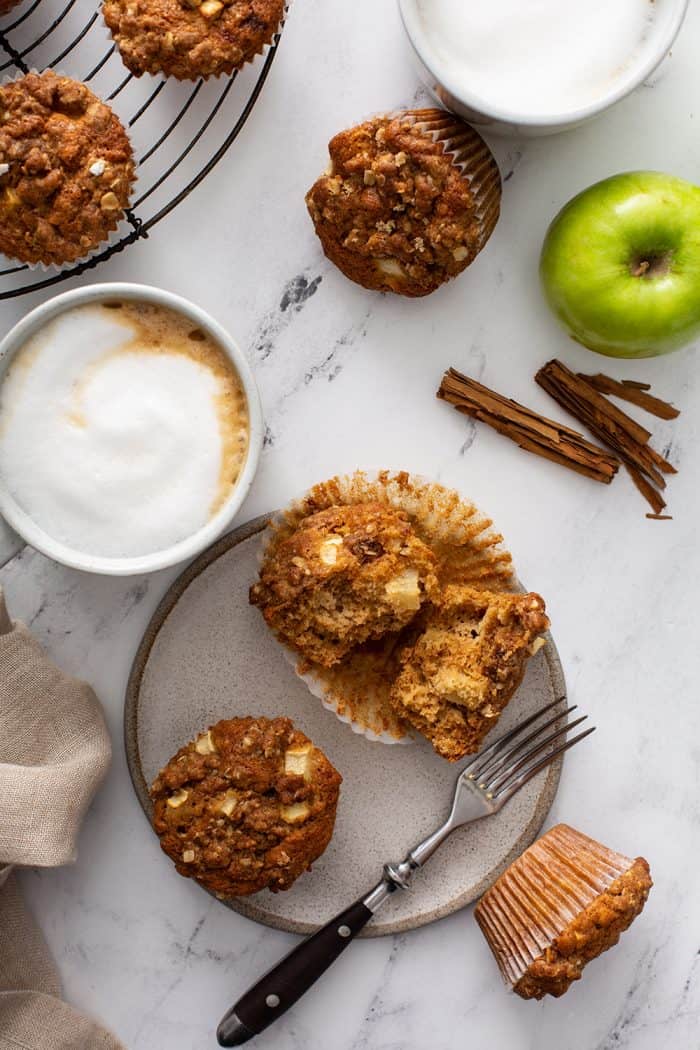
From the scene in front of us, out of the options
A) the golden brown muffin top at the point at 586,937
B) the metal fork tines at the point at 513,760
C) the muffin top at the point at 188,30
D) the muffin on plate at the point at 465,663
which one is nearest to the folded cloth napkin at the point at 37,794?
the muffin on plate at the point at 465,663

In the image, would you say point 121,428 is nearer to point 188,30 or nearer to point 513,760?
point 188,30

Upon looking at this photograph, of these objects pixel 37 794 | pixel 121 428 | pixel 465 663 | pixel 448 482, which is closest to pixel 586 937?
pixel 465 663

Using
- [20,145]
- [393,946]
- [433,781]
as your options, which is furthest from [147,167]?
[393,946]

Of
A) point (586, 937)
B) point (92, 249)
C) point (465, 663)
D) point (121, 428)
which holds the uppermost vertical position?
point (92, 249)

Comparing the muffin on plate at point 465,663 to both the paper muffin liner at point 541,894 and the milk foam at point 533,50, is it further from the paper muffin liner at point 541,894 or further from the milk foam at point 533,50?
the milk foam at point 533,50

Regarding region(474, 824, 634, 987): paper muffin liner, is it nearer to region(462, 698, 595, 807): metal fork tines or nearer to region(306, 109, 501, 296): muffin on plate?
region(462, 698, 595, 807): metal fork tines

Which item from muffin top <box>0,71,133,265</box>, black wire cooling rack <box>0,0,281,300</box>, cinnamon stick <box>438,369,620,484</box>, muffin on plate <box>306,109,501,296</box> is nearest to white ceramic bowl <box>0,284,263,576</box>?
muffin top <box>0,71,133,265</box>

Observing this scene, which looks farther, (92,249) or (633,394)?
(633,394)
